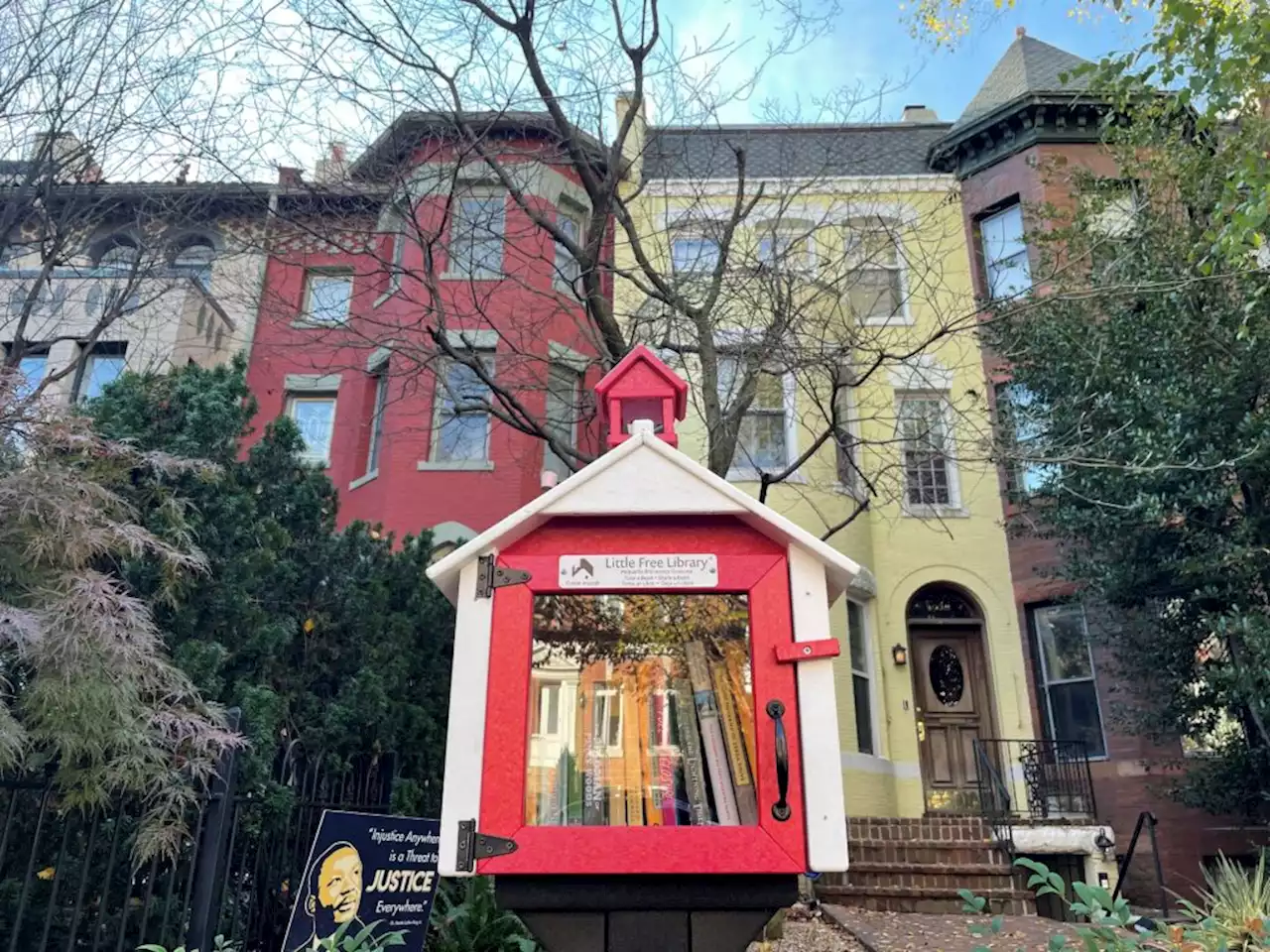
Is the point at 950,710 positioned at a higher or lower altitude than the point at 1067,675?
lower

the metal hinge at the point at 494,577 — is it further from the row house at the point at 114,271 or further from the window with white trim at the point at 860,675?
the window with white trim at the point at 860,675

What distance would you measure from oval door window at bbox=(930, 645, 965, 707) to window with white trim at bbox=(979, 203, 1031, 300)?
5.39 meters

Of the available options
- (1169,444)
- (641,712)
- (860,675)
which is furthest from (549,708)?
(860,675)

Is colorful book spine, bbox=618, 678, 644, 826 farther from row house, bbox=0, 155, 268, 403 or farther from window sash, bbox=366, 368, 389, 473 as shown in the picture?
window sash, bbox=366, 368, 389, 473

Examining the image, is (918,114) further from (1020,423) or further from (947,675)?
(947,675)

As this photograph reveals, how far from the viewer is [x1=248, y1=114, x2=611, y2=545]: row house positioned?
9.69 meters

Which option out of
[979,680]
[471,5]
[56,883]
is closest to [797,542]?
[56,883]

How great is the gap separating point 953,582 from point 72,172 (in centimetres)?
1151

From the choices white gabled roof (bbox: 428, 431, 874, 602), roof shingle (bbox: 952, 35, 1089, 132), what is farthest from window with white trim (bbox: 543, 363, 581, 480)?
white gabled roof (bbox: 428, 431, 874, 602)

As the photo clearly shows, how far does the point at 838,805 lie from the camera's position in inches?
103

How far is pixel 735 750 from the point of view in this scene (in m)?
2.76

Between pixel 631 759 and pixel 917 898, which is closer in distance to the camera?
pixel 631 759

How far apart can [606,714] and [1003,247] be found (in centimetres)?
1286

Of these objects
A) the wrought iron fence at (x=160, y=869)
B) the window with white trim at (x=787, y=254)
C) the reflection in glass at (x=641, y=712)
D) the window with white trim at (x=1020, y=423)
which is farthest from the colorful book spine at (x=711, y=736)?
the window with white trim at (x=1020, y=423)
